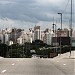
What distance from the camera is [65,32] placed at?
185625 millimetres

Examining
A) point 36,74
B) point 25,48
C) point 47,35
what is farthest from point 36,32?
point 36,74

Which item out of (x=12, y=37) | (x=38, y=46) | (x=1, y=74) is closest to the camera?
(x=1, y=74)

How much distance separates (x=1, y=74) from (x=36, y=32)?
170 m

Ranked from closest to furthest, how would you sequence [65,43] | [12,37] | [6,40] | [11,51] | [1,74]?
[1,74], [11,51], [65,43], [6,40], [12,37]

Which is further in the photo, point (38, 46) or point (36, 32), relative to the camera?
point (36, 32)

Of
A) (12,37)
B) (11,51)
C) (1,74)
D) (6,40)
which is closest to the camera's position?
(1,74)

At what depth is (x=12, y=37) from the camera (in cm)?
19688

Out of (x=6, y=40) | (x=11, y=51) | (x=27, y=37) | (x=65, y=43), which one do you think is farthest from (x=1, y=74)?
(x=27, y=37)

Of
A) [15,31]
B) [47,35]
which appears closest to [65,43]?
[47,35]

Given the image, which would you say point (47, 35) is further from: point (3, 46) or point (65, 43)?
point (3, 46)

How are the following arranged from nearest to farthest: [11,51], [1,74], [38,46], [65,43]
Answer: [1,74] < [11,51] < [38,46] < [65,43]

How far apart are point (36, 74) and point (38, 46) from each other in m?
125

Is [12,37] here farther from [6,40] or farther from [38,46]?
[38,46]

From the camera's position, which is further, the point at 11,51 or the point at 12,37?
the point at 12,37
